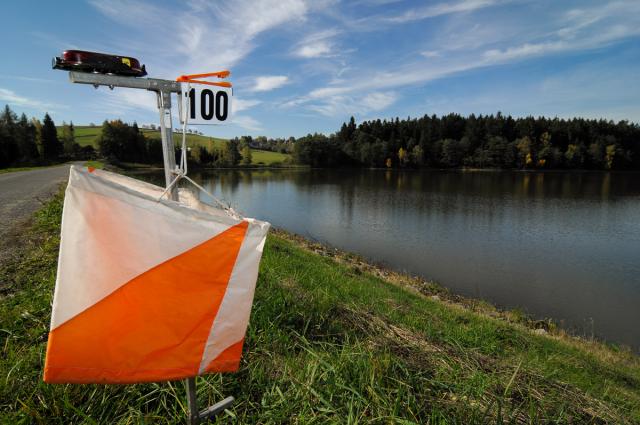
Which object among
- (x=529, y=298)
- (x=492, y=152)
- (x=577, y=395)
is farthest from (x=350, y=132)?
(x=577, y=395)

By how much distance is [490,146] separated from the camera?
8231 cm

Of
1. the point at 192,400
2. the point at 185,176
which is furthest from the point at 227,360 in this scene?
the point at 185,176

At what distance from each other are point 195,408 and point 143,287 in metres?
0.81

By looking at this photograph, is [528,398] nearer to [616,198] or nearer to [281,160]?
[616,198]

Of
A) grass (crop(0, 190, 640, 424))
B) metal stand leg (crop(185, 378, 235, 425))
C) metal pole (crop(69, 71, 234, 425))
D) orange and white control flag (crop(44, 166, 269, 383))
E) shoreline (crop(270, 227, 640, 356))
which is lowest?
shoreline (crop(270, 227, 640, 356))

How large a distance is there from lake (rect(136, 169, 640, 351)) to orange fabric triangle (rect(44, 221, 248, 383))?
2042 mm

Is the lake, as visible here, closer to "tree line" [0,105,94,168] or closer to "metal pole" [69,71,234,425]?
"metal pole" [69,71,234,425]

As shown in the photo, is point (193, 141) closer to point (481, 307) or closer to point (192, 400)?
point (481, 307)

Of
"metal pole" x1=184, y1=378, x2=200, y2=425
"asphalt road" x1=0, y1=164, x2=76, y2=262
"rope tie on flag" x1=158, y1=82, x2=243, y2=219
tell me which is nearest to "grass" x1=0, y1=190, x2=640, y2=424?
"metal pole" x1=184, y1=378, x2=200, y2=425

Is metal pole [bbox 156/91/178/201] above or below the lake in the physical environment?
above

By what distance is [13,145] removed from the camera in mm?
47688

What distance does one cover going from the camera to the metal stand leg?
5.89 feet

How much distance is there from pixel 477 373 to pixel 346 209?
24.7 metres

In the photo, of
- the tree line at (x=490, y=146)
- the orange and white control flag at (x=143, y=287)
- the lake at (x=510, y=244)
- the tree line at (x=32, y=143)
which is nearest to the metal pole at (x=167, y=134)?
the lake at (x=510, y=244)
